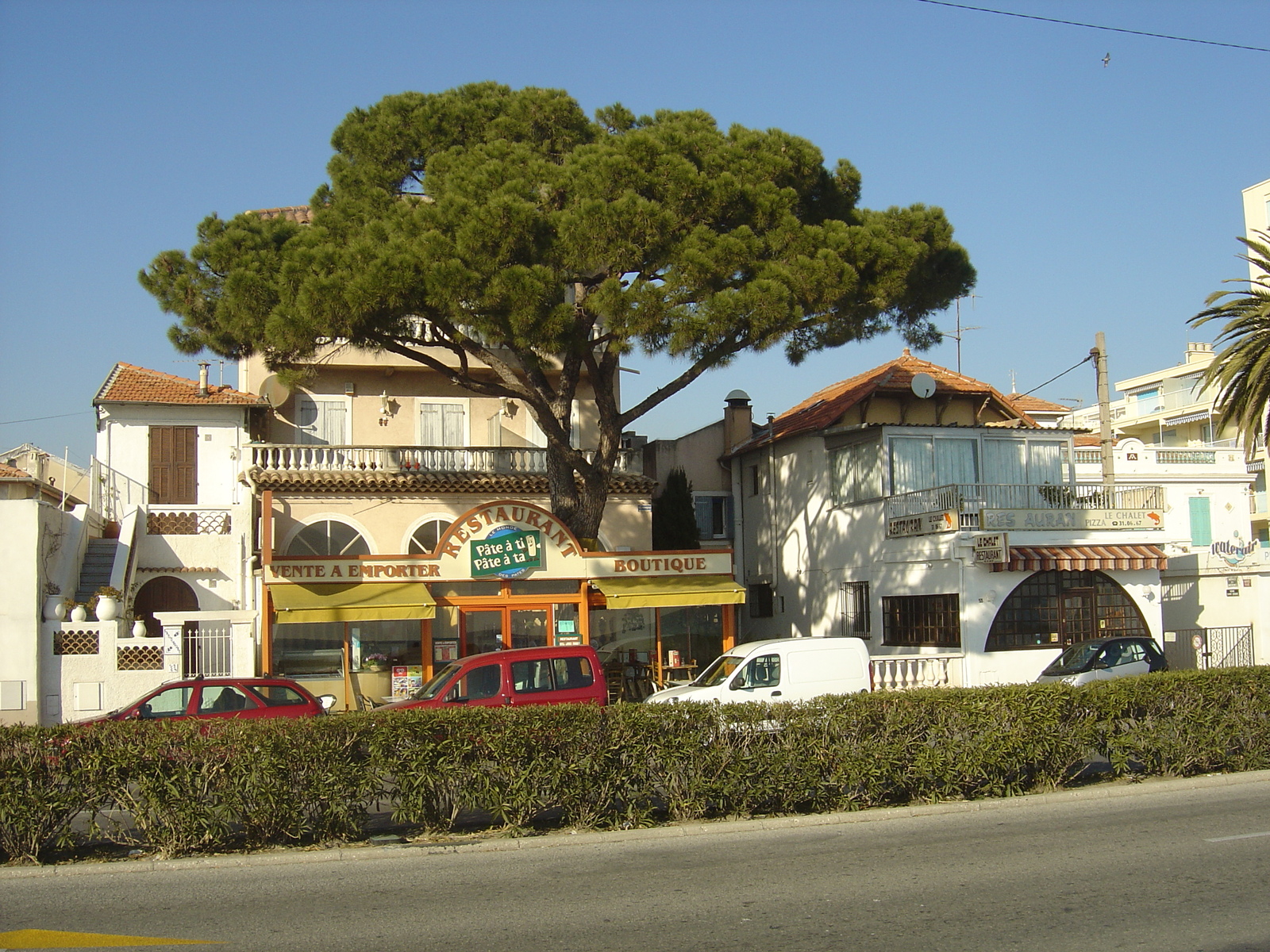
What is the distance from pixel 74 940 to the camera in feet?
24.5

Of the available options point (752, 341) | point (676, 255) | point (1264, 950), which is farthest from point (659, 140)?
point (1264, 950)

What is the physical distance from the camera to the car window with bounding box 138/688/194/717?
15.2 meters

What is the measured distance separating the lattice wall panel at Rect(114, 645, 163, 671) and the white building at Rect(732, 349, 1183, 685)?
520 inches

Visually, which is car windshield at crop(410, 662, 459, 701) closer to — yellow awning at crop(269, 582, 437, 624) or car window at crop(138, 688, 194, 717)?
car window at crop(138, 688, 194, 717)

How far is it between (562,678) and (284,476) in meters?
11.0

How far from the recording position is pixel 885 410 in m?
29.3

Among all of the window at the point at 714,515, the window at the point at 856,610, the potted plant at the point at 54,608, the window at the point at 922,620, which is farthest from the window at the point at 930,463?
the potted plant at the point at 54,608

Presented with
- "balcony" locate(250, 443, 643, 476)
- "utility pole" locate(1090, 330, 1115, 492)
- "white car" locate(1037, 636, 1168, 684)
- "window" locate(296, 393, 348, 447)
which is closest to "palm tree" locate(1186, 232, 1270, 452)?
"utility pole" locate(1090, 330, 1115, 492)

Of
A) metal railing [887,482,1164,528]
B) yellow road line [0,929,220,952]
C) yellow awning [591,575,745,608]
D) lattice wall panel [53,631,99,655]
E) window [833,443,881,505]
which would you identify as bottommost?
yellow road line [0,929,220,952]

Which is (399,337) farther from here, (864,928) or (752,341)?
(864,928)

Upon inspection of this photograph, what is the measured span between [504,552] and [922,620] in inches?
378

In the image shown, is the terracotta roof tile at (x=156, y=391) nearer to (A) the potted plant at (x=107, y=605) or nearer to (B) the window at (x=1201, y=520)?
(A) the potted plant at (x=107, y=605)

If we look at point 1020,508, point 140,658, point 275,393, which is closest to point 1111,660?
point 1020,508

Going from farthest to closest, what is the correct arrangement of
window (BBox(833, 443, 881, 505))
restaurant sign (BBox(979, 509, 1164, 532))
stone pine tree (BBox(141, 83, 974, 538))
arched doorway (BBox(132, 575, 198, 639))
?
window (BBox(833, 443, 881, 505)) < arched doorway (BBox(132, 575, 198, 639)) < restaurant sign (BBox(979, 509, 1164, 532)) < stone pine tree (BBox(141, 83, 974, 538))
